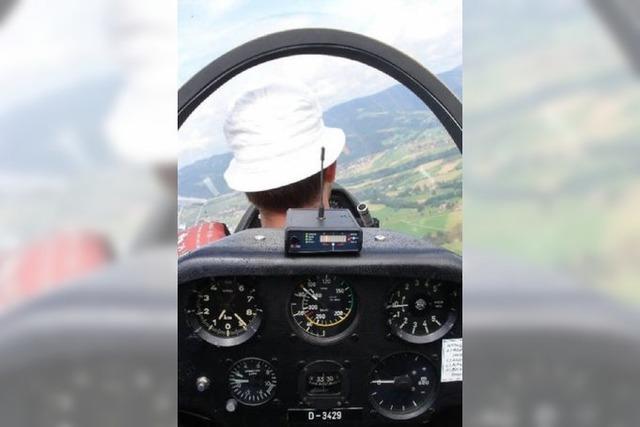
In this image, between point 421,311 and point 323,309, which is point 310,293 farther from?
point 421,311

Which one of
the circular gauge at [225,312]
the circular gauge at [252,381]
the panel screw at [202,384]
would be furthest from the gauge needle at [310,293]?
the panel screw at [202,384]

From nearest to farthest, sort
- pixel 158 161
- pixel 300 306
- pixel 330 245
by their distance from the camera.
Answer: pixel 158 161
pixel 330 245
pixel 300 306

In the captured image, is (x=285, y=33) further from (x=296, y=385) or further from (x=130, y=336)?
(x=130, y=336)

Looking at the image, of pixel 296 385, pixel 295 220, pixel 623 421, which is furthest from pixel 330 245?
pixel 623 421

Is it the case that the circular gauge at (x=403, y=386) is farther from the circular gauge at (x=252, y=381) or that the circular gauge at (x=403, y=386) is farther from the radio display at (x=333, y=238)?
the radio display at (x=333, y=238)

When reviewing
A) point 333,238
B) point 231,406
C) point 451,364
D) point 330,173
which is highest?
point 330,173

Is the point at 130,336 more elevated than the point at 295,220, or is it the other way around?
the point at 295,220

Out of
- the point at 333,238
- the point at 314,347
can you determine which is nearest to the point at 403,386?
the point at 314,347
